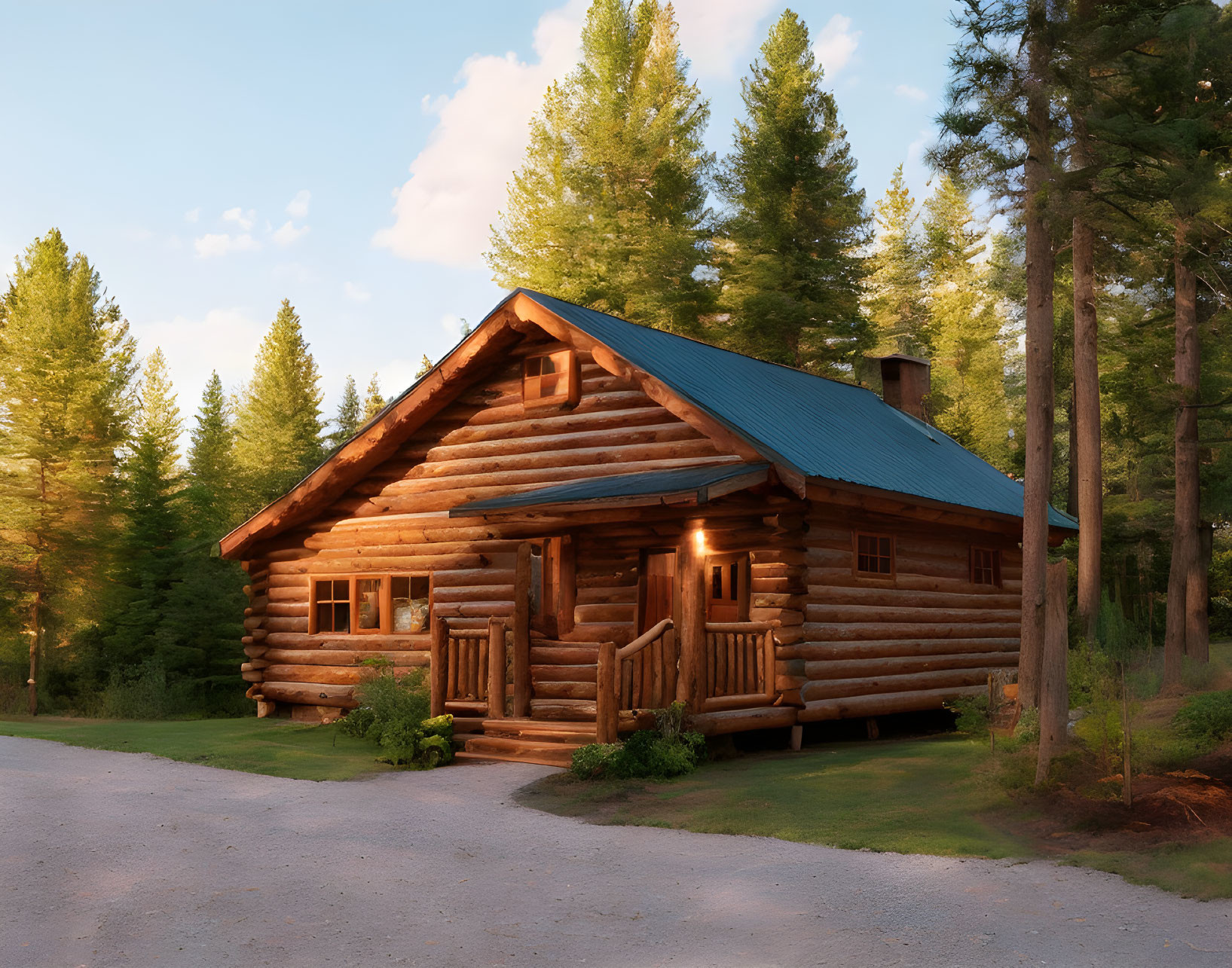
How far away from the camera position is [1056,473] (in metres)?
45.2

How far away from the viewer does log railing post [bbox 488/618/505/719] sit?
15.1 m

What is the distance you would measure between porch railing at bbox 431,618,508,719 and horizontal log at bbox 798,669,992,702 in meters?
4.33

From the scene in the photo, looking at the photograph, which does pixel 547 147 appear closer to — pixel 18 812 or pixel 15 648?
pixel 15 648

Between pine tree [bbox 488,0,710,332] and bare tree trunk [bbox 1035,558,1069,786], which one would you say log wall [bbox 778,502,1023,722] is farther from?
pine tree [bbox 488,0,710,332]

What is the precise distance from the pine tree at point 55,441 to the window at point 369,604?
13.0 metres

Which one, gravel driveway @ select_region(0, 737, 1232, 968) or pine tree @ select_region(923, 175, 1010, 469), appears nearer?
gravel driveway @ select_region(0, 737, 1232, 968)

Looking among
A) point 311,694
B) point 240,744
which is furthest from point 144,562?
point 240,744

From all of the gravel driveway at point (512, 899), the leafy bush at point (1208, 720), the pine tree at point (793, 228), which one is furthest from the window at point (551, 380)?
the pine tree at point (793, 228)

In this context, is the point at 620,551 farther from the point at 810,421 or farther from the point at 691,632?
the point at 810,421

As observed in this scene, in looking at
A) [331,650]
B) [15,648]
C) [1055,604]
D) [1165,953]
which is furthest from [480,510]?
[15,648]

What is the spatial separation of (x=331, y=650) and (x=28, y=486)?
1637 cm

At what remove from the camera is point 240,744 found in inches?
637

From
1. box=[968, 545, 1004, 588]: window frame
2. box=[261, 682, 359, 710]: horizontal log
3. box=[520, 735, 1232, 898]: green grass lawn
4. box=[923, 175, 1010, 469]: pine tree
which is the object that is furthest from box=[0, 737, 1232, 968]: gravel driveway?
box=[923, 175, 1010, 469]: pine tree

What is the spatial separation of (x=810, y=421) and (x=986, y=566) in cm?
506
